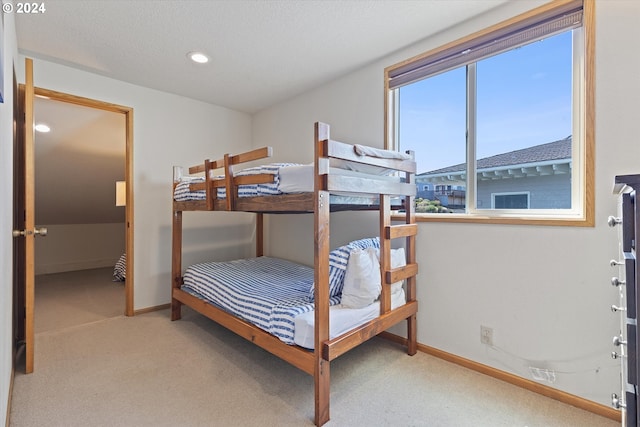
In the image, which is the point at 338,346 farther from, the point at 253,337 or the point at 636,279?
the point at 636,279

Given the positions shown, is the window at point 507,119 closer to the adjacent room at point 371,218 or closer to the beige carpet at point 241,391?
the adjacent room at point 371,218

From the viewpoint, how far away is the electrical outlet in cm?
187

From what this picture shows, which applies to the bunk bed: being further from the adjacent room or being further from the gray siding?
the gray siding

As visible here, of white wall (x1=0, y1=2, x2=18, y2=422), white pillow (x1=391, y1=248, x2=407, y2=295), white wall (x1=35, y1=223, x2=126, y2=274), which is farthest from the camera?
white wall (x1=35, y1=223, x2=126, y2=274)

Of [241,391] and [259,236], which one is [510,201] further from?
[259,236]

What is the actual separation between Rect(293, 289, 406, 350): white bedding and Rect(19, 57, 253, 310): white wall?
2.15 m

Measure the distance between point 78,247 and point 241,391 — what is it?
4953 millimetres

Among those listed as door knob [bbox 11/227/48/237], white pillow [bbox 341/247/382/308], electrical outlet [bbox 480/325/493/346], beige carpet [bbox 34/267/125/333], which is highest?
door knob [bbox 11/227/48/237]

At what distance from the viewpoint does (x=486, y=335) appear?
189cm

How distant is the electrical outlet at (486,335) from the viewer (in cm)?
187

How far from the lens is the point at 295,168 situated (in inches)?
65.7

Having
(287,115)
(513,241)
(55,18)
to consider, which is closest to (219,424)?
(513,241)

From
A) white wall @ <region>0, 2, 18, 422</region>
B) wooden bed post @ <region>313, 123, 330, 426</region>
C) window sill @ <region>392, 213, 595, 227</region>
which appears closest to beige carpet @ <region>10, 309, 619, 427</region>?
wooden bed post @ <region>313, 123, 330, 426</region>

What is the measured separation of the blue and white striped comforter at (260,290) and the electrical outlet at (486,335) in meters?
0.96
